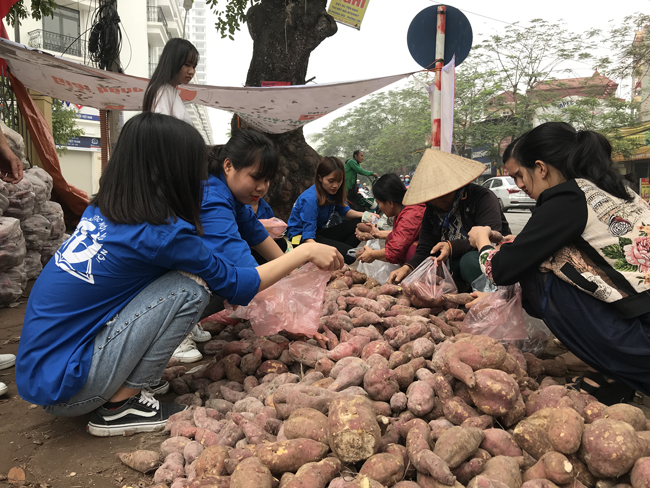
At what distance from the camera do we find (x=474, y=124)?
1852cm

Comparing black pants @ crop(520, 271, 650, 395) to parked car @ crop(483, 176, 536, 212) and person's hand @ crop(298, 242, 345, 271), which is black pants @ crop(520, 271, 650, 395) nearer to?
person's hand @ crop(298, 242, 345, 271)

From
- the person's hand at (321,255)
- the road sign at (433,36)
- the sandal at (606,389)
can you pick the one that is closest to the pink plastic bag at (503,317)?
the sandal at (606,389)

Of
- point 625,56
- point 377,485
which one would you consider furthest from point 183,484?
point 625,56

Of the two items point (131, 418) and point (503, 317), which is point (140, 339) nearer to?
point (131, 418)

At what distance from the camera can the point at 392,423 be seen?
1.48m

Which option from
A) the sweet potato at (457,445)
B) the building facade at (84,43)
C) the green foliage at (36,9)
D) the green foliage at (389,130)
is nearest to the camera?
the sweet potato at (457,445)

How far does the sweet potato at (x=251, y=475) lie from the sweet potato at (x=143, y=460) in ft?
1.20

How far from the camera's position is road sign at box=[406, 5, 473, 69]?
13.4 ft

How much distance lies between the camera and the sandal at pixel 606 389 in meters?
1.67

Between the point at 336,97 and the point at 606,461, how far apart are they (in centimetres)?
408

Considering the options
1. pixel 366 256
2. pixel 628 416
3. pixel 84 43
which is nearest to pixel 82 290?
pixel 628 416

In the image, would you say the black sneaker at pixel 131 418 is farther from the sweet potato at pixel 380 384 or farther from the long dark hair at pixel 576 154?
the long dark hair at pixel 576 154

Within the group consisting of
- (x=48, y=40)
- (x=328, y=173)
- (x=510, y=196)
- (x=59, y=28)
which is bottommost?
(x=510, y=196)

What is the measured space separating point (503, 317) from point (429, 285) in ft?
2.03
